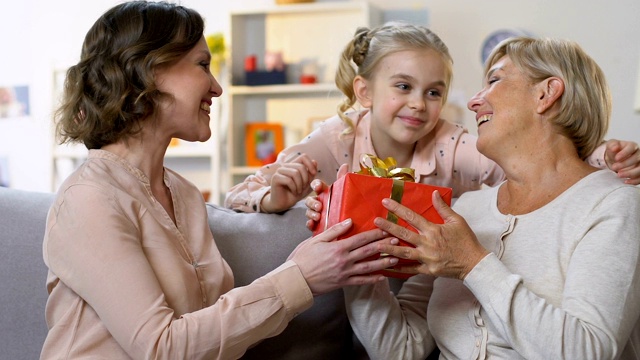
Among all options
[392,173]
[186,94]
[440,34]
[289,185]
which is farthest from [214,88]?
[440,34]

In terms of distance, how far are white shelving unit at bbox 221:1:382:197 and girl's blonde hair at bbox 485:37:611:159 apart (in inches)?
124

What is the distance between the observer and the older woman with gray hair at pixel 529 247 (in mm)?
1367

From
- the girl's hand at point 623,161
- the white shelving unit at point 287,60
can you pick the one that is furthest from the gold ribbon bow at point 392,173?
the white shelving unit at point 287,60

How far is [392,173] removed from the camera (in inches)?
57.7

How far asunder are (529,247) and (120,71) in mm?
869

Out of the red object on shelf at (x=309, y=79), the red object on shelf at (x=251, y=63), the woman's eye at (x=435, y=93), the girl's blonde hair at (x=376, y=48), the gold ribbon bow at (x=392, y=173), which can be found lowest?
the gold ribbon bow at (x=392, y=173)

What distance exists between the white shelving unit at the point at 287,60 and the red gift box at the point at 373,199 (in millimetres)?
3392

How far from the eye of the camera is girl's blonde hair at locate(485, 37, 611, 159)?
5.28 ft

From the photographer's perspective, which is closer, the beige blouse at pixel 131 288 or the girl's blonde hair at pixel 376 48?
the beige blouse at pixel 131 288

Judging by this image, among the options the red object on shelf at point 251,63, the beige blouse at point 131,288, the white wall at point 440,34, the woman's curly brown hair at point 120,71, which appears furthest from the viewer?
the red object on shelf at point 251,63

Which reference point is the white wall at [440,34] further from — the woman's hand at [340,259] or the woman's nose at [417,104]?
the woman's hand at [340,259]

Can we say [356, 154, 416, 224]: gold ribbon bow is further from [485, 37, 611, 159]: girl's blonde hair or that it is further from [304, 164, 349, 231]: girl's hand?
[485, 37, 611, 159]: girl's blonde hair

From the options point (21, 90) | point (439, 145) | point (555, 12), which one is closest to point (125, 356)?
point (439, 145)

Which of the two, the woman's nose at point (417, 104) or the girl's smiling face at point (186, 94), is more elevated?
the girl's smiling face at point (186, 94)
